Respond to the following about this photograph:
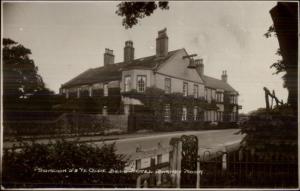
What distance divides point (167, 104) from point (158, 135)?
1.71 ft

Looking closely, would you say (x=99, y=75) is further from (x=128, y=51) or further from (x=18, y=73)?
(x=18, y=73)

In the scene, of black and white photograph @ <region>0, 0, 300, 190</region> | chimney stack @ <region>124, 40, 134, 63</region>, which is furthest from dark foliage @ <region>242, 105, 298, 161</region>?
chimney stack @ <region>124, 40, 134, 63</region>

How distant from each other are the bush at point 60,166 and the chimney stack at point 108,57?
4.35 ft

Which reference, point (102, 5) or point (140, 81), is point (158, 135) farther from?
point (102, 5)

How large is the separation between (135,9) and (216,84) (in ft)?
5.88

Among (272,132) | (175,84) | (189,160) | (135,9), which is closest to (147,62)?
(175,84)

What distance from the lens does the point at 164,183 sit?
14.6 ft

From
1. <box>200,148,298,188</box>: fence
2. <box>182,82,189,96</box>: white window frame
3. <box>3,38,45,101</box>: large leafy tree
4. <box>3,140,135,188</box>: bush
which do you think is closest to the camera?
<box>3,38,45,101</box>: large leafy tree

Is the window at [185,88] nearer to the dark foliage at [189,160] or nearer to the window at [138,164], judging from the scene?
the dark foliage at [189,160]

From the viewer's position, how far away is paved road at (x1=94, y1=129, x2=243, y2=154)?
15.3 ft

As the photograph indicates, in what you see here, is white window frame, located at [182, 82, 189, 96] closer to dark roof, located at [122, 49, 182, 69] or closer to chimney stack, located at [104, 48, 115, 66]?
dark roof, located at [122, 49, 182, 69]

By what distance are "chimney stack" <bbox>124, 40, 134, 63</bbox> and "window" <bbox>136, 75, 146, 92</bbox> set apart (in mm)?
389

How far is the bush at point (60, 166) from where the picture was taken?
170 inches

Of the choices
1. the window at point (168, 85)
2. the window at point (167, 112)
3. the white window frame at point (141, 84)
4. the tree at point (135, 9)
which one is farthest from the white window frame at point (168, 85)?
the tree at point (135, 9)
